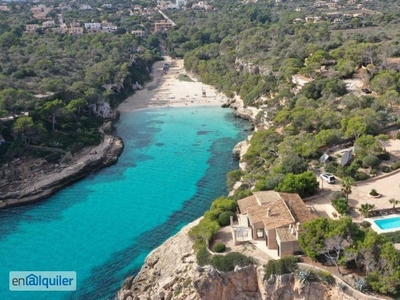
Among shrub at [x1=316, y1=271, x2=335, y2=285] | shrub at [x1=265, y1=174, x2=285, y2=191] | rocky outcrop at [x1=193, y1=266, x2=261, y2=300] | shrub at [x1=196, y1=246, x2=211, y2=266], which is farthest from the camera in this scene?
shrub at [x1=265, y1=174, x2=285, y2=191]

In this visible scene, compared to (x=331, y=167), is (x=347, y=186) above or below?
above

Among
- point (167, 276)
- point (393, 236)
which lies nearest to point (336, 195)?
point (393, 236)

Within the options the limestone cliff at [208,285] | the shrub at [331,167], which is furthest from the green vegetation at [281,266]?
the shrub at [331,167]

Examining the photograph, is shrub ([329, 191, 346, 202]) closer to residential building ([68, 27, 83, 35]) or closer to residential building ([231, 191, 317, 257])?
residential building ([231, 191, 317, 257])

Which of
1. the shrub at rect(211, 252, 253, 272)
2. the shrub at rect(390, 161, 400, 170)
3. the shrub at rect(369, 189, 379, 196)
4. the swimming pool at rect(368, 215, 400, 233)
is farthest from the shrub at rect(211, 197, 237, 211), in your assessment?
the shrub at rect(390, 161, 400, 170)

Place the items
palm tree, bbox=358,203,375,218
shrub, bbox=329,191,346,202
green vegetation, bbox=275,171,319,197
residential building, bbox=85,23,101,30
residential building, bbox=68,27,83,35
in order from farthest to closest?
residential building, bbox=85,23,101,30
residential building, bbox=68,27,83,35
green vegetation, bbox=275,171,319,197
shrub, bbox=329,191,346,202
palm tree, bbox=358,203,375,218

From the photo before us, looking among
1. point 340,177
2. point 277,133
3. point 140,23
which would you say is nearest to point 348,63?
point 277,133

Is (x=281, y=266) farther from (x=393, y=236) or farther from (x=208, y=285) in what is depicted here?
(x=393, y=236)
